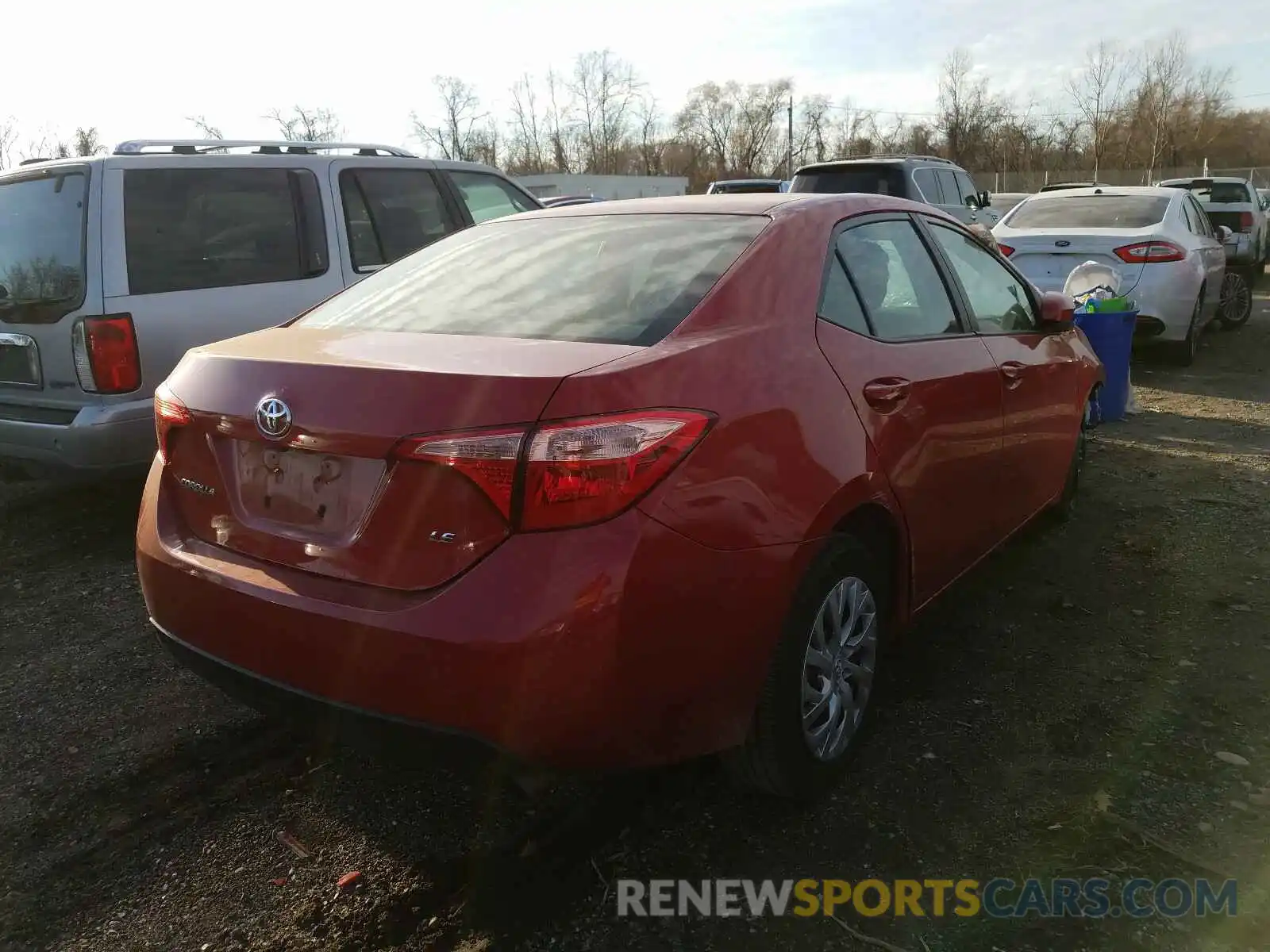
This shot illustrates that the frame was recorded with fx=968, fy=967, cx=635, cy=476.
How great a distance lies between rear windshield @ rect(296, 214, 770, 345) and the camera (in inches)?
97.0

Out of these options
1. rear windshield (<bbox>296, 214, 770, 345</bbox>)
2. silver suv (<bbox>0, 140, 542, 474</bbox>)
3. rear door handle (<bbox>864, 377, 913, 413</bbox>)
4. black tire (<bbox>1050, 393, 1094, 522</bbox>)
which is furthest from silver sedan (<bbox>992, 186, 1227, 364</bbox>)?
rear windshield (<bbox>296, 214, 770, 345</bbox>)

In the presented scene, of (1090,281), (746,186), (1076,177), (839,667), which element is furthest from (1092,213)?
(1076,177)

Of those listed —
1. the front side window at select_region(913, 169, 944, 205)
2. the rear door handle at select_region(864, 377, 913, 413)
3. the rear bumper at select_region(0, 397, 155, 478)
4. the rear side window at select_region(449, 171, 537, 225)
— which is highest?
the front side window at select_region(913, 169, 944, 205)

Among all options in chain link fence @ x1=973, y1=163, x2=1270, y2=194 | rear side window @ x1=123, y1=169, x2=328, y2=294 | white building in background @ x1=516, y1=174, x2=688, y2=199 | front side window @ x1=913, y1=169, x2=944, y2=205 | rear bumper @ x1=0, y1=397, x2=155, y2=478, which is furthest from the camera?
white building in background @ x1=516, y1=174, x2=688, y2=199

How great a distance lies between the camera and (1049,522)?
16.4 ft

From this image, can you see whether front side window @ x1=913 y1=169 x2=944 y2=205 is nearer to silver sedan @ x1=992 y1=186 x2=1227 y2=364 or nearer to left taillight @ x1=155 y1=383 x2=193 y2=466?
silver sedan @ x1=992 y1=186 x2=1227 y2=364

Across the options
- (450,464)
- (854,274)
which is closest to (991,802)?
(854,274)

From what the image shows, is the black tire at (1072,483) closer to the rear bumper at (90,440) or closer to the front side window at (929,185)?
the rear bumper at (90,440)

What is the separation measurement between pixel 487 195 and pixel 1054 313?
426 centimetres

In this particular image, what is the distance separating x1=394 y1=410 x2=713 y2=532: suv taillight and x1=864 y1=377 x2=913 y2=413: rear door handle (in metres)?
0.97

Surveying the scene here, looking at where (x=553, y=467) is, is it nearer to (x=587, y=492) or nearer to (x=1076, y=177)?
(x=587, y=492)

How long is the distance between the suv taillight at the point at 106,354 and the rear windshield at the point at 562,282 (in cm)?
190

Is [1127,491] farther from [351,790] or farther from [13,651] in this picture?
[13,651]

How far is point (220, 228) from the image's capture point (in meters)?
5.10
